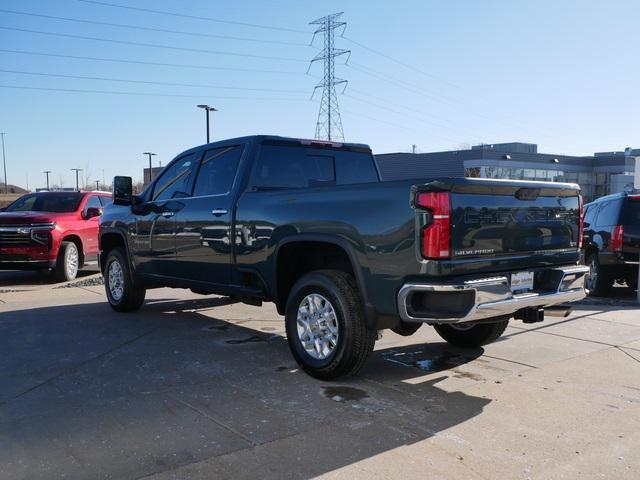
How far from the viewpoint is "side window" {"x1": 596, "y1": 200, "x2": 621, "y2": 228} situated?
9406 mm

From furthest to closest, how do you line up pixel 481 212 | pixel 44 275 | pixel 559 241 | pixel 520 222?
1. pixel 44 275
2. pixel 559 241
3. pixel 520 222
4. pixel 481 212

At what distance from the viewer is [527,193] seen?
4629 mm

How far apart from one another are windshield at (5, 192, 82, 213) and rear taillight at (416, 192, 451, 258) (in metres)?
9.74

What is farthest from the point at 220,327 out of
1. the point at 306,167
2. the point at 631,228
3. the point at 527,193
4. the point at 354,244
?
the point at 631,228

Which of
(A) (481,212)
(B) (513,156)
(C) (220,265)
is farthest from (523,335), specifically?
(B) (513,156)

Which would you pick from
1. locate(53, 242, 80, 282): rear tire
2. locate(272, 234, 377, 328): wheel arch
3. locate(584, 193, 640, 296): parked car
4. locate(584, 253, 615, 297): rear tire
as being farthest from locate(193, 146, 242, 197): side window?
locate(584, 253, 615, 297): rear tire

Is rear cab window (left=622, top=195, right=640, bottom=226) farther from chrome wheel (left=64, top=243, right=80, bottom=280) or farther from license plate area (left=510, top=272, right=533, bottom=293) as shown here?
chrome wheel (left=64, top=243, right=80, bottom=280)

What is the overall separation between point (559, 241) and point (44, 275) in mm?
10911

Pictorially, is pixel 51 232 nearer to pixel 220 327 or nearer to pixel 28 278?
pixel 28 278

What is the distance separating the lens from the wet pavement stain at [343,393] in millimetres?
4465

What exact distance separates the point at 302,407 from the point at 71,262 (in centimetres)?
879

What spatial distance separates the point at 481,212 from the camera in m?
4.29

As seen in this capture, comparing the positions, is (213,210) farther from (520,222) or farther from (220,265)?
(520,222)

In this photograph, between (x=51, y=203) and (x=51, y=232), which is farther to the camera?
(x=51, y=203)
